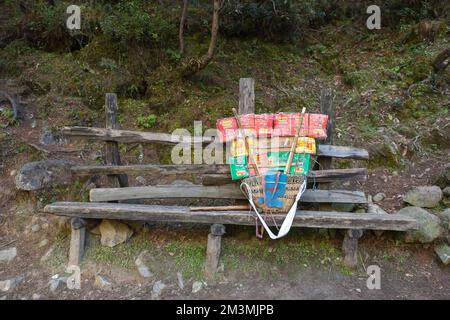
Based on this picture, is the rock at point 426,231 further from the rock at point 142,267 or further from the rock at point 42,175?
the rock at point 42,175

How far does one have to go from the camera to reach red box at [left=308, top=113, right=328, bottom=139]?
13.3 ft

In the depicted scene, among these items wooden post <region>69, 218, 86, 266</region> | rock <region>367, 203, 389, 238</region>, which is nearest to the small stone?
wooden post <region>69, 218, 86, 266</region>

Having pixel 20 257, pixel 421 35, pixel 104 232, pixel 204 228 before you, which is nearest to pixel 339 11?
pixel 421 35

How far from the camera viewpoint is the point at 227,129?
4129 millimetres

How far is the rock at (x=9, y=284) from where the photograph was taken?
156 inches

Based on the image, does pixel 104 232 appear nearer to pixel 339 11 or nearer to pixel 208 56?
pixel 208 56

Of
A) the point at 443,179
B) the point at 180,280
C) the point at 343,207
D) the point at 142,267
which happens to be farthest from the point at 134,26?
the point at 443,179

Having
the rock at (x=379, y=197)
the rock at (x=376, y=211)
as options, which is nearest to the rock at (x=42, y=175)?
the rock at (x=376, y=211)

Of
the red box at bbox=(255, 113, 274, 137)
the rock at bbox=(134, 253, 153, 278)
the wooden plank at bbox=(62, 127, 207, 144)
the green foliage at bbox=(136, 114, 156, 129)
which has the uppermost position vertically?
the green foliage at bbox=(136, 114, 156, 129)

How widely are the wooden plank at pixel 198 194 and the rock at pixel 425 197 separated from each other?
3.09ft

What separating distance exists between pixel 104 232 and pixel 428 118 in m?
5.89

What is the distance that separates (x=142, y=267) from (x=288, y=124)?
2.37 meters

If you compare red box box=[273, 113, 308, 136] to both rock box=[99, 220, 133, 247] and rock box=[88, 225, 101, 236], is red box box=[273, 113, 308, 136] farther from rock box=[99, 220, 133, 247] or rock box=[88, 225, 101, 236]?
rock box=[88, 225, 101, 236]

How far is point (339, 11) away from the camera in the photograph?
9656 mm
